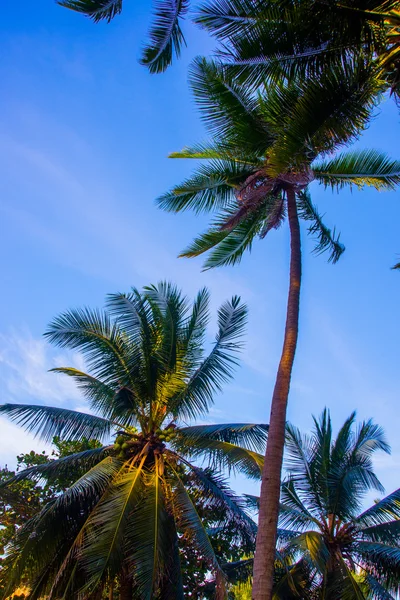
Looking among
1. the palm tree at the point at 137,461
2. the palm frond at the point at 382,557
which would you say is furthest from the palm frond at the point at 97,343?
the palm frond at the point at 382,557

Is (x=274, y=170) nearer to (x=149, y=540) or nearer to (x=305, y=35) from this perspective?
(x=305, y=35)

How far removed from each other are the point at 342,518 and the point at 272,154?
430 inches

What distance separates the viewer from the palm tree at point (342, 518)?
13586mm

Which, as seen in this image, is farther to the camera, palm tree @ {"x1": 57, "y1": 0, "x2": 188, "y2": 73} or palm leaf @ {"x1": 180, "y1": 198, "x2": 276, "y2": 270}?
palm leaf @ {"x1": 180, "y1": 198, "x2": 276, "y2": 270}

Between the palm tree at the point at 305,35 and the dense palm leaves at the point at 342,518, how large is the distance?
9.70 meters

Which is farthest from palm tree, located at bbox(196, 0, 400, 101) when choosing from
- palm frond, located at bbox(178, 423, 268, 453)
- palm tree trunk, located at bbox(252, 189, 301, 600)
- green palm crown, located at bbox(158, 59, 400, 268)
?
palm frond, located at bbox(178, 423, 268, 453)

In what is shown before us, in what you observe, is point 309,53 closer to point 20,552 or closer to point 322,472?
point 20,552

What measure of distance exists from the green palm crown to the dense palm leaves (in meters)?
6.45

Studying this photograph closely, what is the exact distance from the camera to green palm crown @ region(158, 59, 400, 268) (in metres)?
8.38

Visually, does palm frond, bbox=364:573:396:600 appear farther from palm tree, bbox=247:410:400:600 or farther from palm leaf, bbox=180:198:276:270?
palm leaf, bbox=180:198:276:270

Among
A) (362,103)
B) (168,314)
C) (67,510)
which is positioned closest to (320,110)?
(362,103)

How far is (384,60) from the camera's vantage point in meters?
8.35

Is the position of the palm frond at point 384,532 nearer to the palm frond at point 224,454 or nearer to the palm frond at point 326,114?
the palm frond at point 224,454

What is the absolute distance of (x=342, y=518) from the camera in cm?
1545
